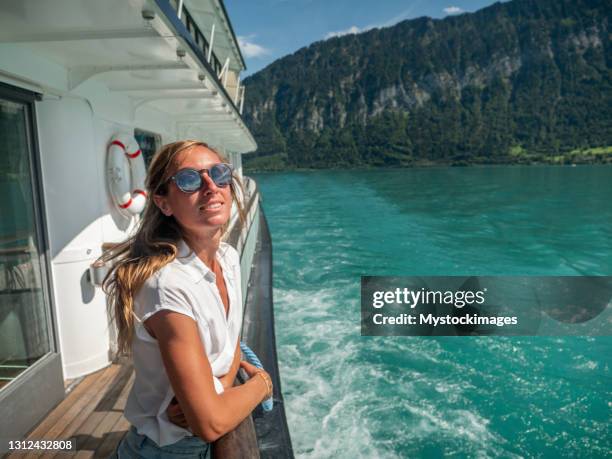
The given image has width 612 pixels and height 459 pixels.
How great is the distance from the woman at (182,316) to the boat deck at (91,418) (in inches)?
75.5

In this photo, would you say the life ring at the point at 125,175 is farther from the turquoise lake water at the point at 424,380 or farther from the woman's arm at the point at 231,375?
the woman's arm at the point at 231,375

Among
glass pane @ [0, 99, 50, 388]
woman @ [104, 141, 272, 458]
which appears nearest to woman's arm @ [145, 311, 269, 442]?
woman @ [104, 141, 272, 458]

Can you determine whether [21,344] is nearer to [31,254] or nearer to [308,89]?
[31,254]

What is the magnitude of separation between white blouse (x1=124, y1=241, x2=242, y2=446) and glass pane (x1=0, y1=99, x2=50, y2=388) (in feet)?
7.42

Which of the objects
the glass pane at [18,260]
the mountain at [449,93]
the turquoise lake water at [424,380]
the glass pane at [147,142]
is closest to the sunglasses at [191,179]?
the glass pane at [18,260]

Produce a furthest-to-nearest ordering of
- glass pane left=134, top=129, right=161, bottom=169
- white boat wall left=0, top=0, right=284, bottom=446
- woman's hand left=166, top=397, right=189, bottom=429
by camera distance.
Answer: glass pane left=134, top=129, right=161, bottom=169
white boat wall left=0, top=0, right=284, bottom=446
woman's hand left=166, top=397, right=189, bottom=429

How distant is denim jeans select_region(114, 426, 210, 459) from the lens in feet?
3.98

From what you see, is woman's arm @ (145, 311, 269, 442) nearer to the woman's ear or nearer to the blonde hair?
the blonde hair

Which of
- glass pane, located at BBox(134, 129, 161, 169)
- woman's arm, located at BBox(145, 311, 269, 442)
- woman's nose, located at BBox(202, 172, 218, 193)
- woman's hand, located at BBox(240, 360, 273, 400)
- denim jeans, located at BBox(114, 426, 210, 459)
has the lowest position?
denim jeans, located at BBox(114, 426, 210, 459)

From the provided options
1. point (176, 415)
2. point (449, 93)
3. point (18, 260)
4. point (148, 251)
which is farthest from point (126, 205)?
point (449, 93)

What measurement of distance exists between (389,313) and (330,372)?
2643 millimetres

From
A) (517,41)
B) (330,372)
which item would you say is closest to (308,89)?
(517,41)

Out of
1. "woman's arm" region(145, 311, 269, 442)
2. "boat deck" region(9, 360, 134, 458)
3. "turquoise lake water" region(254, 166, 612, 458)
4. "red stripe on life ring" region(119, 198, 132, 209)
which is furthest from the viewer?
"turquoise lake water" region(254, 166, 612, 458)

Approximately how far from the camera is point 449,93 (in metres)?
152
